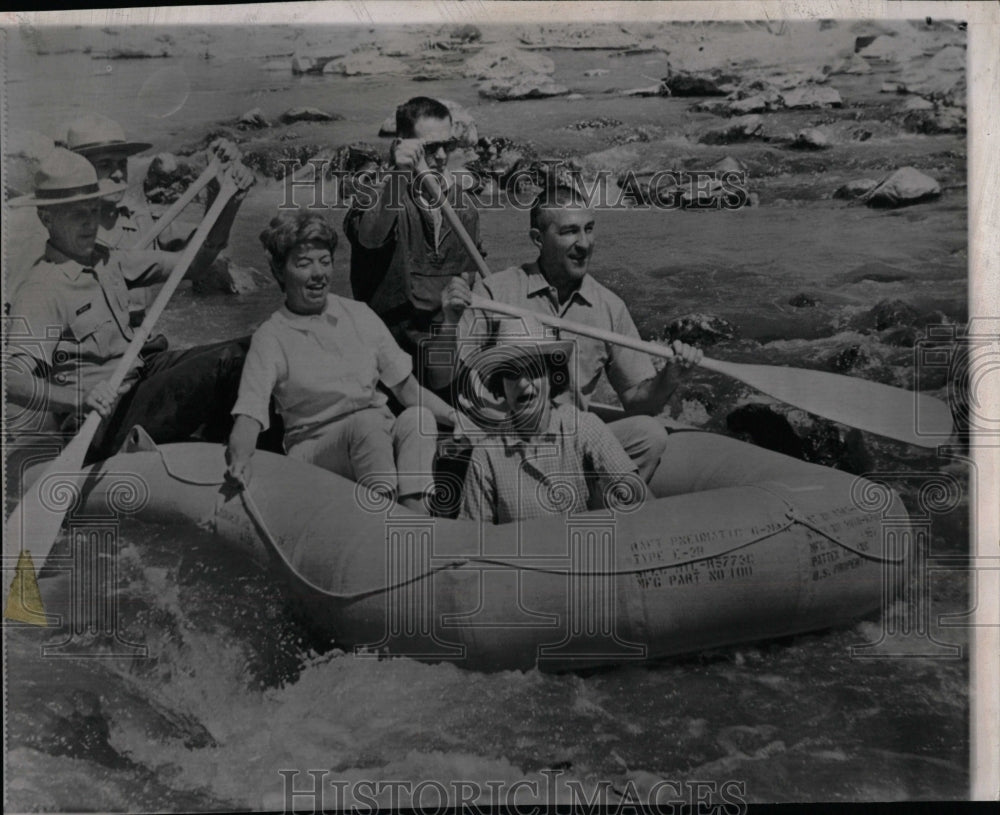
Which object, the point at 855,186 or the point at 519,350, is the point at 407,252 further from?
the point at 855,186

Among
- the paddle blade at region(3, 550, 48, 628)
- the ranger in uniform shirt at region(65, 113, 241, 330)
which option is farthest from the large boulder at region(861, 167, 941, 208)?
the paddle blade at region(3, 550, 48, 628)

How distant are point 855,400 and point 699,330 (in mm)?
807

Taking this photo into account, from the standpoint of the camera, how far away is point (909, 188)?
557 centimetres

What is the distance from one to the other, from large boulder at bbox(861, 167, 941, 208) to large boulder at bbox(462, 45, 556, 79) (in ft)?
5.70

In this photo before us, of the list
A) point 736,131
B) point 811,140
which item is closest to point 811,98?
point 811,140

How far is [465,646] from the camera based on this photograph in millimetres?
5176

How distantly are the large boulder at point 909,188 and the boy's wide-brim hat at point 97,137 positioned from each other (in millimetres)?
3570

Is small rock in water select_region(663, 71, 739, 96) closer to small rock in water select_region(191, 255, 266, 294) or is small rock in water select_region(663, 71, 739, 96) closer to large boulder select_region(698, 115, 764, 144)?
large boulder select_region(698, 115, 764, 144)

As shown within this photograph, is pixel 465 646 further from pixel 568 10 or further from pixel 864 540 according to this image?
pixel 568 10

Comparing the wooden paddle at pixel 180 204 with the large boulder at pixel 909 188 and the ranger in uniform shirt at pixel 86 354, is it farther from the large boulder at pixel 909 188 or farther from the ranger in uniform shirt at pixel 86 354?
the large boulder at pixel 909 188

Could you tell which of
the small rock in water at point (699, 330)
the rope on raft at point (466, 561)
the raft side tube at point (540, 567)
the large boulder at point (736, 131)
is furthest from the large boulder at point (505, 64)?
the rope on raft at point (466, 561)

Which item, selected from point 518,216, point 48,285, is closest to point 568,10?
point 518,216

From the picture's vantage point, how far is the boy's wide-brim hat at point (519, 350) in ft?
17.5

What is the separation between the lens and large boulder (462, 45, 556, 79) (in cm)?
549
